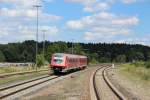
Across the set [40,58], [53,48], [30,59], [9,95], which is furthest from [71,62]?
[30,59]

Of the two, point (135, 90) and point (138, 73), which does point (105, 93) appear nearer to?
point (135, 90)

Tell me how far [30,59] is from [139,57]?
159ft

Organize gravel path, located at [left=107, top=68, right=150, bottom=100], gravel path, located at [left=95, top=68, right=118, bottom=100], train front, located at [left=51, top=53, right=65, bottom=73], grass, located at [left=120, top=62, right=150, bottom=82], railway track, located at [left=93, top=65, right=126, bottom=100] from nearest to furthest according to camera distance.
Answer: railway track, located at [left=93, top=65, right=126, bottom=100] → gravel path, located at [left=95, top=68, right=118, bottom=100] → gravel path, located at [left=107, top=68, right=150, bottom=100] → grass, located at [left=120, top=62, right=150, bottom=82] → train front, located at [left=51, top=53, right=65, bottom=73]

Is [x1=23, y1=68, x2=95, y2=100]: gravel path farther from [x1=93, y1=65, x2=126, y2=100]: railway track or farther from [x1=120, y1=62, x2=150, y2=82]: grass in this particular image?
[x1=120, y1=62, x2=150, y2=82]: grass

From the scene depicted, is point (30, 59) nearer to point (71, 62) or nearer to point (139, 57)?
point (139, 57)

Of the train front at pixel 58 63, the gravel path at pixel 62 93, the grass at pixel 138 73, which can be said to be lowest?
the grass at pixel 138 73

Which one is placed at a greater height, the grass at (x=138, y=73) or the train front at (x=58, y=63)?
the train front at (x=58, y=63)

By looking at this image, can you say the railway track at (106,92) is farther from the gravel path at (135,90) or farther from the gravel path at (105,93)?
the gravel path at (135,90)

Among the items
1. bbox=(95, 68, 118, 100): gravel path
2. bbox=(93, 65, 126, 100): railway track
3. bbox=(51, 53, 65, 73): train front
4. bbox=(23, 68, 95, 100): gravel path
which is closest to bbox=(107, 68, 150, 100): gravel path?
bbox=(93, 65, 126, 100): railway track

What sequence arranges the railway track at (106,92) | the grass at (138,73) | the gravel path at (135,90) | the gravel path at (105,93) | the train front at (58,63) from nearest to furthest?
the railway track at (106,92) → the gravel path at (105,93) → the gravel path at (135,90) → the grass at (138,73) → the train front at (58,63)

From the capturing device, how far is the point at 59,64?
5638 centimetres

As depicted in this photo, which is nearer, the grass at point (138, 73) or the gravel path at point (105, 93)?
the gravel path at point (105, 93)

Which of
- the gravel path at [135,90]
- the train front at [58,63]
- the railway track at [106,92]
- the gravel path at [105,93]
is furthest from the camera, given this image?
the train front at [58,63]

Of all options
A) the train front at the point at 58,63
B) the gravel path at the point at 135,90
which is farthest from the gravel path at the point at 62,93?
the train front at the point at 58,63
